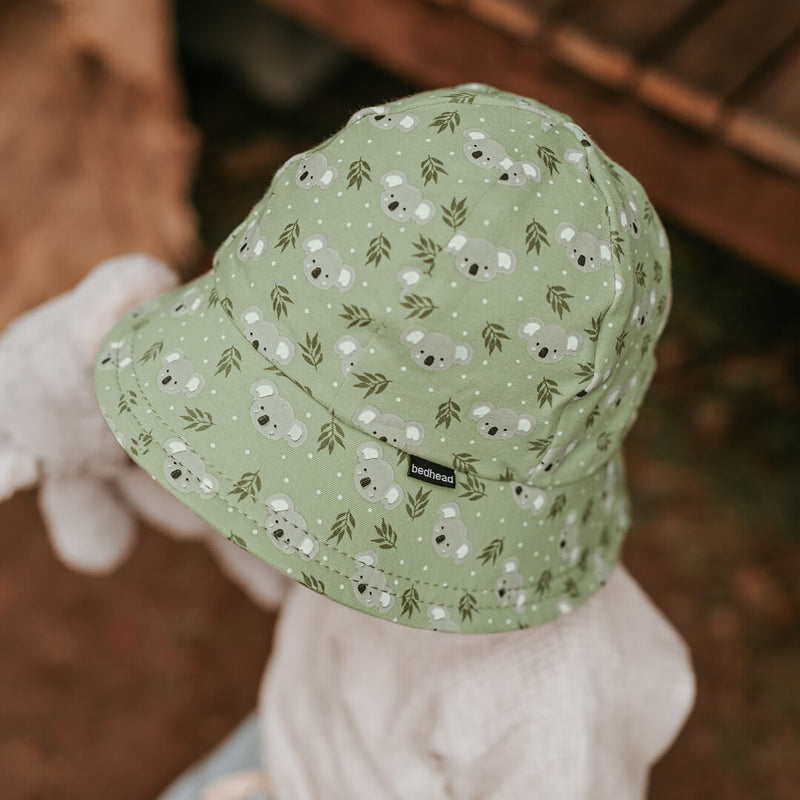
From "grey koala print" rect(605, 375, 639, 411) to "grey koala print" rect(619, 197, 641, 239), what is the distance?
106 mm

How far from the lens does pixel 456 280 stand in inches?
22.2

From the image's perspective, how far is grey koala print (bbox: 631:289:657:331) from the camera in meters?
0.62

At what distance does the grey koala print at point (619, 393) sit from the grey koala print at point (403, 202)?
19cm

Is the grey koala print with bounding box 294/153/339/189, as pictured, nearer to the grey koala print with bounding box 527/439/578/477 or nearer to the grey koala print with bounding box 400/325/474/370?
the grey koala print with bounding box 400/325/474/370

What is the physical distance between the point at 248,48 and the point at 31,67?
3.05 feet

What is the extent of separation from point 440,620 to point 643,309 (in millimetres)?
260

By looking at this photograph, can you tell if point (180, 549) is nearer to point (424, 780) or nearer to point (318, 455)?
point (424, 780)

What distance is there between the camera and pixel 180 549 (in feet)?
5.76

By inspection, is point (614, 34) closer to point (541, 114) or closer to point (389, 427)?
point (541, 114)

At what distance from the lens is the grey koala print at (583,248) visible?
0.58 meters

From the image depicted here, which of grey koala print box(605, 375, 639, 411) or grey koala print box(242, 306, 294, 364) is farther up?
grey koala print box(605, 375, 639, 411)

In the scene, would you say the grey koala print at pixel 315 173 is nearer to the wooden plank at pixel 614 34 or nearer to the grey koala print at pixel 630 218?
the grey koala print at pixel 630 218

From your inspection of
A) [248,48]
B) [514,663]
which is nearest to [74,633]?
[514,663]

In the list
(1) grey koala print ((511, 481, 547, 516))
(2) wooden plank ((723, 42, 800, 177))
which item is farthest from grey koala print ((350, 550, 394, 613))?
(2) wooden plank ((723, 42, 800, 177))
